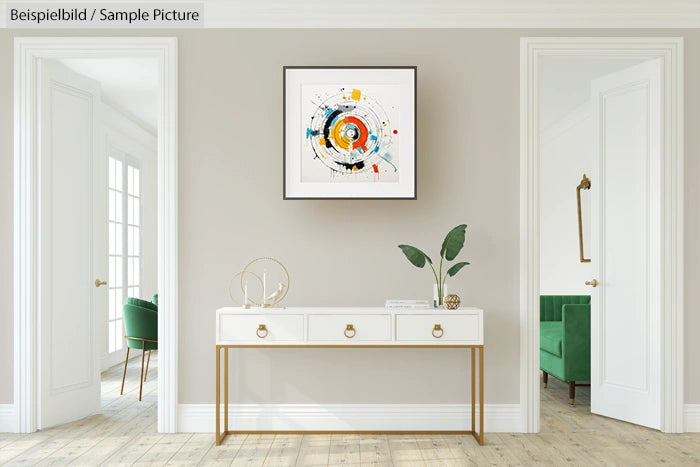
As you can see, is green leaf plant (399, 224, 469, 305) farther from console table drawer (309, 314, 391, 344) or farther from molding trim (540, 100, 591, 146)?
molding trim (540, 100, 591, 146)

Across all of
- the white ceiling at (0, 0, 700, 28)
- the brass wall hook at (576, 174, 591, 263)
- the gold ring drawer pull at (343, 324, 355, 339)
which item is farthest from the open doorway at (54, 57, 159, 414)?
the brass wall hook at (576, 174, 591, 263)

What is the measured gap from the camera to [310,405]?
3811 millimetres

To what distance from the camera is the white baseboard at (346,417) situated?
380 cm

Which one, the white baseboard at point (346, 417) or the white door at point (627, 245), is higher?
the white door at point (627, 245)

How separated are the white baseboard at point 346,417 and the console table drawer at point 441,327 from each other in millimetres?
579

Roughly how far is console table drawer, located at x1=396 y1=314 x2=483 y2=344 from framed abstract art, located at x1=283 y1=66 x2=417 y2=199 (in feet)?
2.39

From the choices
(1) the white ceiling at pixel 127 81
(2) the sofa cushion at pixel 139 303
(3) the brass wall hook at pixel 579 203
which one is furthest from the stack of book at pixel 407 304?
(3) the brass wall hook at pixel 579 203

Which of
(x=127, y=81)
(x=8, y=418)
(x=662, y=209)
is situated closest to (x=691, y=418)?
(x=662, y=209)

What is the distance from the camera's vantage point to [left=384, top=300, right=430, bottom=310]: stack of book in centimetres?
351

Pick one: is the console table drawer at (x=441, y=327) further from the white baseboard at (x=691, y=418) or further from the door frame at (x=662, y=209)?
the white baseboard at (x=691, y=418)

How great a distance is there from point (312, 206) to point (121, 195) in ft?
11.6

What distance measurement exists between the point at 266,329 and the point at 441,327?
0.93 meters

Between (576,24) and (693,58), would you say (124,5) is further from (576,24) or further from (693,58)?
(693,58)

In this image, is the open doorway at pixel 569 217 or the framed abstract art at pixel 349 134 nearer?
the framed abstract art at pixel 349 134
